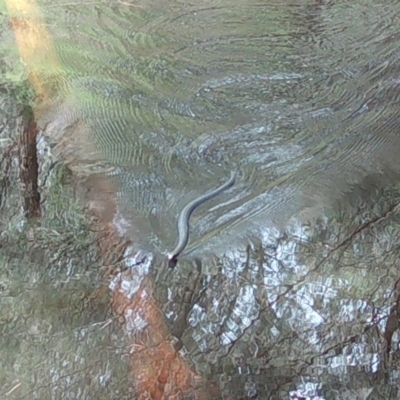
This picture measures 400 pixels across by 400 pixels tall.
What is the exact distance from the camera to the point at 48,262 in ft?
3.07

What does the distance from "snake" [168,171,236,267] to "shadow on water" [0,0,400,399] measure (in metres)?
0.01

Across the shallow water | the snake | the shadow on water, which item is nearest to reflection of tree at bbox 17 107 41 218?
the shadow on water

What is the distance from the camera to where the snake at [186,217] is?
3.06ft

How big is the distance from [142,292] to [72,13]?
0.87 meters

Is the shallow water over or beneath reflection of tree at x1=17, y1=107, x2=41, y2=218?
over

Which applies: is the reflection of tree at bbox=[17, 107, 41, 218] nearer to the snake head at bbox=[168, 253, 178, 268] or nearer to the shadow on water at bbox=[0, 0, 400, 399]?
the shadow on water at bbox=[0, 0, 400, 399]

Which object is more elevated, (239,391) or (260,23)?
(260,23)

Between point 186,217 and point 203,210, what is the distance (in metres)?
0.03

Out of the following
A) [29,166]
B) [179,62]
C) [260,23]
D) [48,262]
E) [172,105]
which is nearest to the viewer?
[48,262]

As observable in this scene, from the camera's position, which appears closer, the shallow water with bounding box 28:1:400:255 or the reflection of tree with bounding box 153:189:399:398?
the reflection of tree with bounding box 153:189:399:398

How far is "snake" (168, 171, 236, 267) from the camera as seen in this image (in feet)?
3.06

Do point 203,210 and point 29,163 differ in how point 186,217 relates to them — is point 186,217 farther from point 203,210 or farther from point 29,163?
point 29,163

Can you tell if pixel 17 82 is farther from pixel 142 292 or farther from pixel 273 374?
pixel 273 374

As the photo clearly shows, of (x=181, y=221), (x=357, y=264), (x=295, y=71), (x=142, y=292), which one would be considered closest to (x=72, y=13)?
(x=295, y=71)
